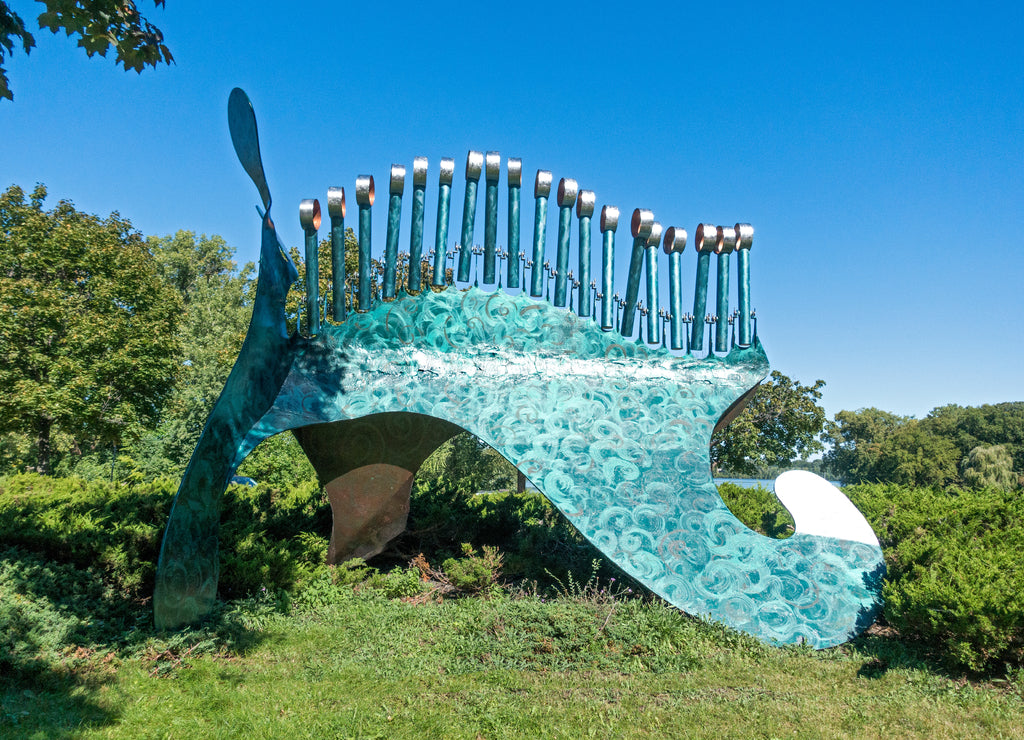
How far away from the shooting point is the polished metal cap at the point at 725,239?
6863 mm

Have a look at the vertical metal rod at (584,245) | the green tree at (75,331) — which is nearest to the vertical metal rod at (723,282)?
the vertical metal rod at (584,245)

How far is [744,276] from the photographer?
6.92m

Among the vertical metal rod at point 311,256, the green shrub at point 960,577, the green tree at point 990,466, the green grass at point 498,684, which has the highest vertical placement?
the vertical metal rod at point 311,256

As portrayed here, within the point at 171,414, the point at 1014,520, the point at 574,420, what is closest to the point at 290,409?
the point at 574,420

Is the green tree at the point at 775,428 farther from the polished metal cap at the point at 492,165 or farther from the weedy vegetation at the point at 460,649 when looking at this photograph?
the polished metal cap at the point at 492,165

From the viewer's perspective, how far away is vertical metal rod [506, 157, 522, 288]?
6754mm

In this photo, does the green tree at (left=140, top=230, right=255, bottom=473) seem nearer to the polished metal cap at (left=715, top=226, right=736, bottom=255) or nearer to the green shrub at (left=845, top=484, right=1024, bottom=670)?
the polished metal cap at (left=715, top=226, right=736, bottom=255)

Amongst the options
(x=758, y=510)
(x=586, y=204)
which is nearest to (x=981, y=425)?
(x=758, y=510)

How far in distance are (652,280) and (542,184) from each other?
1.51 m

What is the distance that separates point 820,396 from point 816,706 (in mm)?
15438

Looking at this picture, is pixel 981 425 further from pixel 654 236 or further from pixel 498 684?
pixel 498 684

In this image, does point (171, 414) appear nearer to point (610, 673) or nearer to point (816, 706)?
point (610, 673)

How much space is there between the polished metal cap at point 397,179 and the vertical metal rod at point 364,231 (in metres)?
0.21

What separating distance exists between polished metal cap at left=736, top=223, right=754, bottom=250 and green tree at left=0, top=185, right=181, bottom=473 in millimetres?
12013
